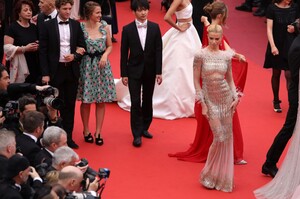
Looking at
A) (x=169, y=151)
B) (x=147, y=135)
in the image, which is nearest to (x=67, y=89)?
(x=147, y=135)

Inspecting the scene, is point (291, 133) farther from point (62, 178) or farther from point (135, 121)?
point (62, 178)

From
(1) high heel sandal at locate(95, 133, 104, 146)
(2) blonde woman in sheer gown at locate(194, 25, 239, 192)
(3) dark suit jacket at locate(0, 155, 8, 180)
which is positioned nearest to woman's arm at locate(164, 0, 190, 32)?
(1) high heel sandal at locate(95, 133, 104, 146)

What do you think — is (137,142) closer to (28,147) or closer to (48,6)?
(48,6)

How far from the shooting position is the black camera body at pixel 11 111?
256 inches

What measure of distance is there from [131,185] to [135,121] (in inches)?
49.6

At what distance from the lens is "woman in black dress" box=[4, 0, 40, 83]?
7969 mm

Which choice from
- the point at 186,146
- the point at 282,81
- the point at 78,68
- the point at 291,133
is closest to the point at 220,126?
the point at 291,133

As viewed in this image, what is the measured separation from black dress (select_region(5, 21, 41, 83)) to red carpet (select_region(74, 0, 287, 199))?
3.10 feet

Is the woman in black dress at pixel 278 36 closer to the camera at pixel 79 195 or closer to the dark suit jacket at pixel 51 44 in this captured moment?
the dark suit jacket at pixel 51 44

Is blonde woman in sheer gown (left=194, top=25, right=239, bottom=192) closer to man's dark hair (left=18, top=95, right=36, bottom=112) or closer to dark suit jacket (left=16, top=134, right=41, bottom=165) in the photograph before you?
man's dark hair (left=18, top=95, right=36, bottom=112)

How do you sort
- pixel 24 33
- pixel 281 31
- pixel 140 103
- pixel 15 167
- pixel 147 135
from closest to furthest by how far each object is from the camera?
pixel 15 167, pixel 24 33, pixel 140 103, pixel 147 135, pixel 281 31

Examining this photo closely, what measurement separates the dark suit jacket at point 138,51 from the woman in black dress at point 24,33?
3.31 ft

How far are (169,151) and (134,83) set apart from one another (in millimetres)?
865

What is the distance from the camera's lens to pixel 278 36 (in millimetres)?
9758
